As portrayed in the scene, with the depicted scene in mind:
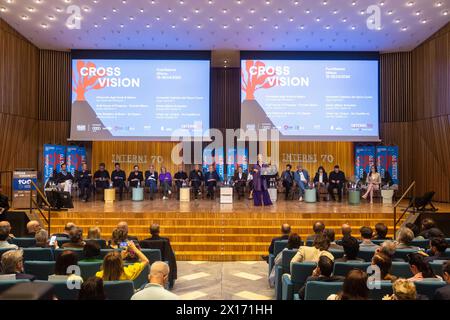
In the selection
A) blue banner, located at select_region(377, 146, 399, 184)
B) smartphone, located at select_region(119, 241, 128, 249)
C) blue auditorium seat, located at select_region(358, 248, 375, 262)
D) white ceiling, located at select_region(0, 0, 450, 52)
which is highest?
white ceiling, located at select_region(0, 0, 450, 52)

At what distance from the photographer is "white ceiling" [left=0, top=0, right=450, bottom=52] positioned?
30.3ft

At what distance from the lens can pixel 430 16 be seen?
383 inches

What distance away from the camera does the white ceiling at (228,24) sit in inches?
363

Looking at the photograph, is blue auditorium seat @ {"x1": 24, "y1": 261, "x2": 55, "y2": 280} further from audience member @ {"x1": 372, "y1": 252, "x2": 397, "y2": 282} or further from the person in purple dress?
the person in purple dress

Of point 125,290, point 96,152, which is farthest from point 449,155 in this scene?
point 96,152

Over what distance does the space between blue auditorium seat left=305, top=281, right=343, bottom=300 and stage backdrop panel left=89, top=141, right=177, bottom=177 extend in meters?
10.9

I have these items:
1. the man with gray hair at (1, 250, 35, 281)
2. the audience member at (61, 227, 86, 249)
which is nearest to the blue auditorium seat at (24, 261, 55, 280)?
the man with gray hair at (1, 250, 35, 281)

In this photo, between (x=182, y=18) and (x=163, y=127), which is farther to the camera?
(x=163, y=127)

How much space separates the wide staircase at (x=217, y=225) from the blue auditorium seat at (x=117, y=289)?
417 centimetres

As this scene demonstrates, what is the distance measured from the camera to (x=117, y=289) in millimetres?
2736

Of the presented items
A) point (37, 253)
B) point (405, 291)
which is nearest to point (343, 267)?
point (405, 291)

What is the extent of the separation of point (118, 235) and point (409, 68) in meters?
11.6
